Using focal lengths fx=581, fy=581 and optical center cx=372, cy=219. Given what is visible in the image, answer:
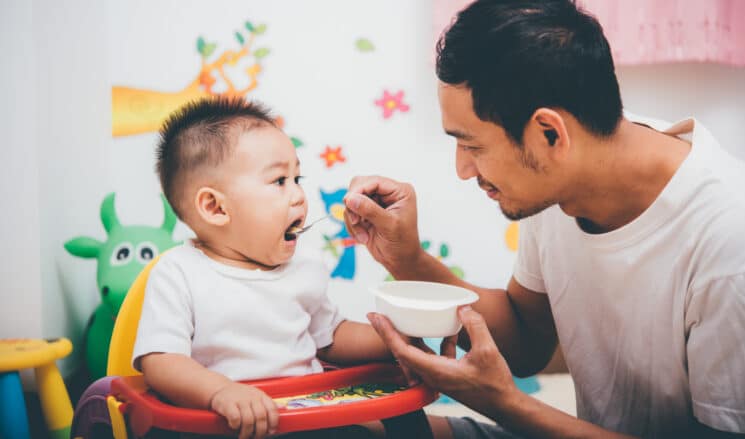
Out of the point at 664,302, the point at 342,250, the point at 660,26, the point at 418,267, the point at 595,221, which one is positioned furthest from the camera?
the point at 342,250

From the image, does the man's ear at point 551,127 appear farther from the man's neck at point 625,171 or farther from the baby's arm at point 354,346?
the baby's arm at point 354,346

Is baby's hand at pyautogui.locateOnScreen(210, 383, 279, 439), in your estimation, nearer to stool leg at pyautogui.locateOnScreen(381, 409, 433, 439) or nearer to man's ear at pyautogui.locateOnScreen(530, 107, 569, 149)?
stool leg at pyautogui.locateOnScreen(381, 409, 433, 439)

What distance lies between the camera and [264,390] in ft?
2.93

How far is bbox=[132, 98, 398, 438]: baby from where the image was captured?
0.92 meters

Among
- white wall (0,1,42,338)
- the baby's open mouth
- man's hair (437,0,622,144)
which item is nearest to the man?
man's hair (437,0,622,144)

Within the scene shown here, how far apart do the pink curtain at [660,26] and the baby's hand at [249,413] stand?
155cm

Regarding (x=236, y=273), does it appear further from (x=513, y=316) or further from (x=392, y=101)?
(x=392, y=101)

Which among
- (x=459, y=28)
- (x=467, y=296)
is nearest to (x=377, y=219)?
(x=467, y=296)

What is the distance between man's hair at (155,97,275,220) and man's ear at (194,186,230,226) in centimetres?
5

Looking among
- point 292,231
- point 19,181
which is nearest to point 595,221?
point 292,231

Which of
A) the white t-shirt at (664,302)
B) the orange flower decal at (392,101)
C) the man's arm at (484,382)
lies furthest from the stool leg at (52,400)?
the orange flower decal at (392,101)

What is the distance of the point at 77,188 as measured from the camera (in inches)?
76.1

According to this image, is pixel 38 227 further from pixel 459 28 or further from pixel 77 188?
pixel 459 28

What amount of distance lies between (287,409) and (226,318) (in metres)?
0.23
